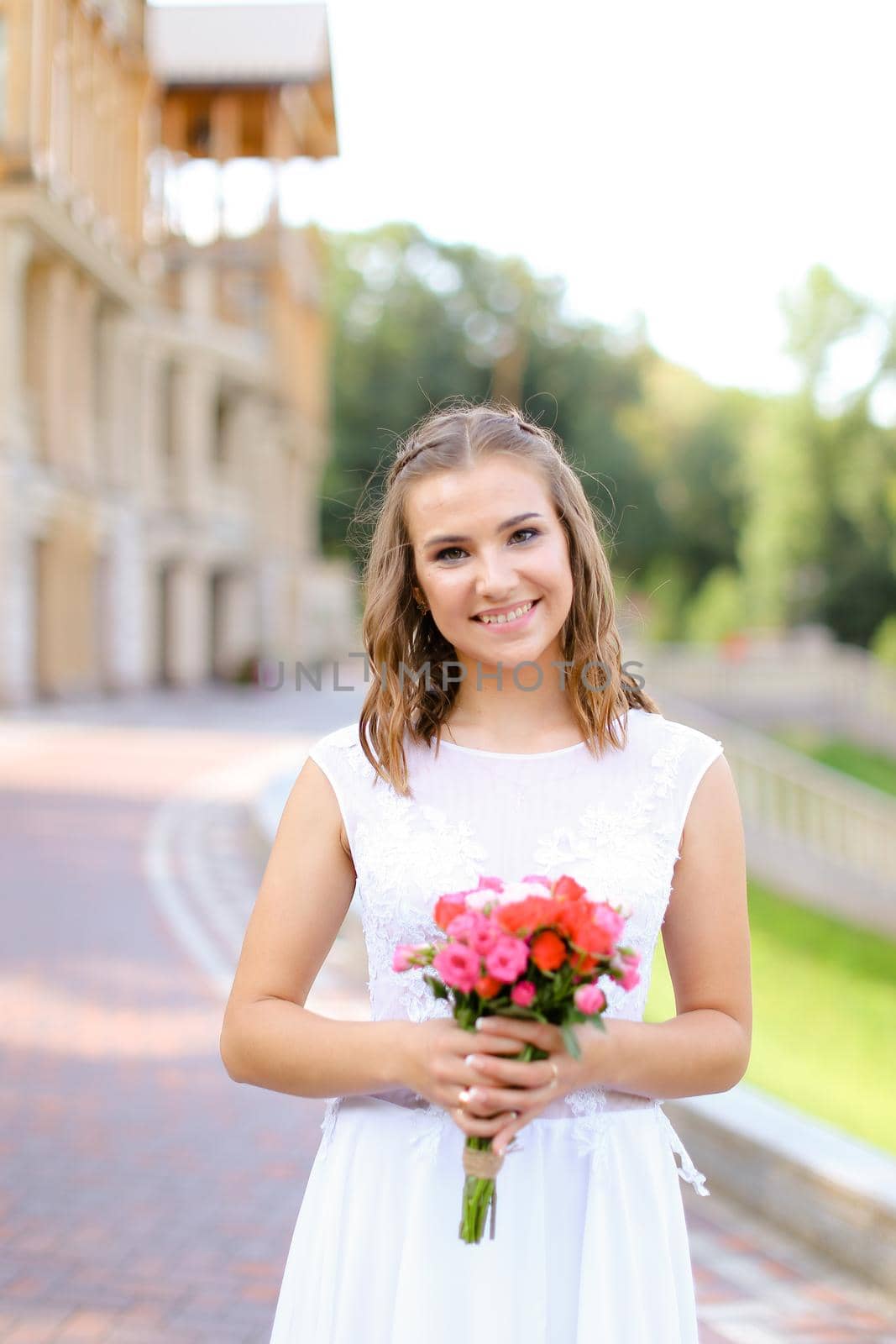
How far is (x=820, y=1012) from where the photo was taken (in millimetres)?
10516

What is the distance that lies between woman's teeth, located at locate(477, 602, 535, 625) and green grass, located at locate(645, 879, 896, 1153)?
3630mm

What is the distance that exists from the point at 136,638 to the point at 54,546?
12.9 feet

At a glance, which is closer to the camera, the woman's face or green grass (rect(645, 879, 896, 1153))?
the woman's face

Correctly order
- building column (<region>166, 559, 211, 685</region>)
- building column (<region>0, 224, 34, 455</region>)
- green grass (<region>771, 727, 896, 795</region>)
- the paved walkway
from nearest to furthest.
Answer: the paved walkway < building column (<region>0, 224, 34, 455</region>) < green grass (<region>771, 727, 896, 795</region>) < building column (<region>166, 559, 211, 685</region>)

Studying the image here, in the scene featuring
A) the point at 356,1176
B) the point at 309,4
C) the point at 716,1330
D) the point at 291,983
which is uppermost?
the point at 309,4

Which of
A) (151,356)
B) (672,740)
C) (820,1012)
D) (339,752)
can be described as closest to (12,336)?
(151,356)

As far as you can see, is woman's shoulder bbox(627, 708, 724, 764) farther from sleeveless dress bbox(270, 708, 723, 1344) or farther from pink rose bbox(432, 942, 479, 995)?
pink rose bbox(432, 942, 479, 995)

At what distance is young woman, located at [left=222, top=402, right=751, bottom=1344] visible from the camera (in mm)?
1657

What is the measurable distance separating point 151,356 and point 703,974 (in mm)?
28418

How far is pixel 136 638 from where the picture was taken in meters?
25.9

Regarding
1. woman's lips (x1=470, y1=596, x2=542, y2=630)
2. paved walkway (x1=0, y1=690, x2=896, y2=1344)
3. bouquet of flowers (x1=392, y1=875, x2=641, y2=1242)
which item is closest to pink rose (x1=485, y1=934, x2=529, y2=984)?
bouquet of flowers (x1=392, y1=875, x2=641, y2=1242)

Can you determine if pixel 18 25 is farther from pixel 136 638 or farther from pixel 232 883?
pixel 232 883

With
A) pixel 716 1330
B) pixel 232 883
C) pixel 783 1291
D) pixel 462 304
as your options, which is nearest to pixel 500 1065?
pixel 716 1330

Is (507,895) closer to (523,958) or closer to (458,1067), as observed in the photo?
(523,958)
